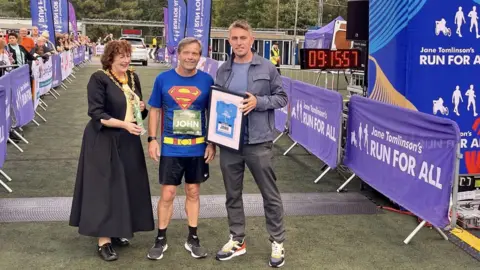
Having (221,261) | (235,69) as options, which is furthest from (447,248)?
(235,69)

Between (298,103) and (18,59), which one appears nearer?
(298,103)

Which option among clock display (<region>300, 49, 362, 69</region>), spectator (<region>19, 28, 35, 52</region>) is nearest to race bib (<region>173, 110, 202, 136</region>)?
clock display (<region>300, 49, 362, 69</region>)

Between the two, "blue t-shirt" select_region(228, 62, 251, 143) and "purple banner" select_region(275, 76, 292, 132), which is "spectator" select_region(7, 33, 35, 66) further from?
"blue t-shirt" select_region(228, 62, 251, 143)

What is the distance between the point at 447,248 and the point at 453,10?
8.54 ft

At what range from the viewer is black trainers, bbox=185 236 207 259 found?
4.39 m

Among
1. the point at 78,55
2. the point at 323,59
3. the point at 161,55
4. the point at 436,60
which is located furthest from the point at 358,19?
the point at 161,55

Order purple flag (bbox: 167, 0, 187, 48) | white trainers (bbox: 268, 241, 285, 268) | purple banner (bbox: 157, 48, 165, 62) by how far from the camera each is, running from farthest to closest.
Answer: purple banner (bbox: 157, 48, 165, 62) → purple flag (bbox: 167, 0, 187, 48) → white trainers (bbox: 268, 241, 285, 268)

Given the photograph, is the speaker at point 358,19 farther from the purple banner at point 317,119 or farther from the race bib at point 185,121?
the race bib at point 185,121

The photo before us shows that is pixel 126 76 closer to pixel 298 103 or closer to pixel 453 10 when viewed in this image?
pixel 453 10

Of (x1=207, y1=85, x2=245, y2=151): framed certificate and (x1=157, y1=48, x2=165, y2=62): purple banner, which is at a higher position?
(x1=207, y1=85, x2=245, y2=151): framed certificate

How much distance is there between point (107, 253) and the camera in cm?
434

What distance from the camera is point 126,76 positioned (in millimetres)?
4312

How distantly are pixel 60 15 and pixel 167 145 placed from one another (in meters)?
21.2

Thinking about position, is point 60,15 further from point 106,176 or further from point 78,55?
point 106,176
